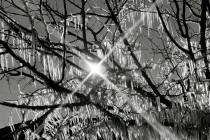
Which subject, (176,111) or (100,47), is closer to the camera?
(176,111)

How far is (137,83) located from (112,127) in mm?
568

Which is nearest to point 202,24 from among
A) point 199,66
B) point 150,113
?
point 199,66

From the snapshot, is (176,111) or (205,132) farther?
(176,111)

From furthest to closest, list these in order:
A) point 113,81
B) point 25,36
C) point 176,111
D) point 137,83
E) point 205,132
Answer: point 137,83, point 113,81, point 25,36, point 176,111, point 205,132

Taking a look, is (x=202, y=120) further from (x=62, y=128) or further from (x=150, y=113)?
(x=62, y=128)

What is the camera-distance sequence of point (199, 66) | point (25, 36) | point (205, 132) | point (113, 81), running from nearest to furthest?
1. point (205, 132)
2. point (25, 36)
3. point (113, 81)
4. point (199, 66)

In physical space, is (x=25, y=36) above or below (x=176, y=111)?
above

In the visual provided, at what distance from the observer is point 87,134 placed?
206cm

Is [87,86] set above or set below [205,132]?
above

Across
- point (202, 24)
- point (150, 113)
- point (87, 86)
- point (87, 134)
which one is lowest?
point (87, 134)

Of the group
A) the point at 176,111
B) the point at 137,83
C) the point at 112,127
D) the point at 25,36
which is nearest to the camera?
the point at 176,111

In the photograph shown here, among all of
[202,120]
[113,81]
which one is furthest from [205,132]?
[113,81]

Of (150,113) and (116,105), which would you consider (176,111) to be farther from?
(116,105)

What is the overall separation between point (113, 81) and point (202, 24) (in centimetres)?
91
